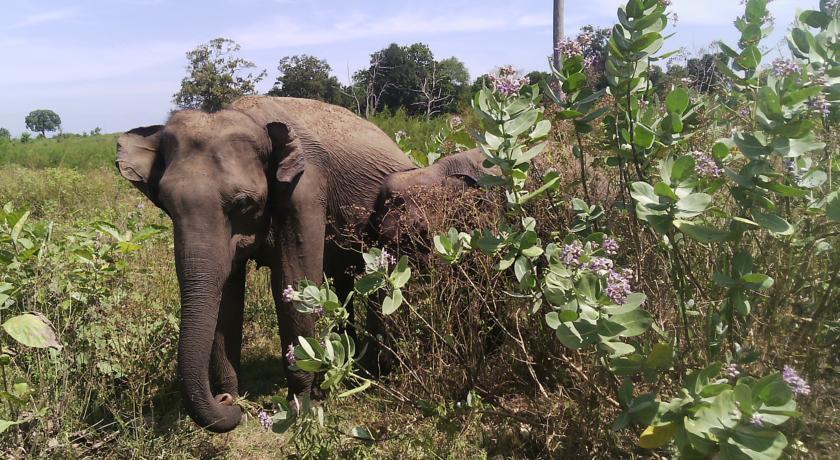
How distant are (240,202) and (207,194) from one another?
0.29 meters

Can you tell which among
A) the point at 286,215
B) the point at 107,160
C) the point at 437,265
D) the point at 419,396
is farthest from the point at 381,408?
the point at 107,160

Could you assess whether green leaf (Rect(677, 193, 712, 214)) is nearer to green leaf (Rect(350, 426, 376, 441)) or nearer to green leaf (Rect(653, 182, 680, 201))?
green leaf (Rect(653, 182, 680, 201))

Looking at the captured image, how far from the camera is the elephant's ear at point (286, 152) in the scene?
4.18 m

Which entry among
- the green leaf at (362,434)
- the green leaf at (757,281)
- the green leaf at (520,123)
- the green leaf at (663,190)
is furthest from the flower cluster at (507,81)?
the green leaf at (362,434)

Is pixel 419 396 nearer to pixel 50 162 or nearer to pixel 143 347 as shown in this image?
pixel 143 347

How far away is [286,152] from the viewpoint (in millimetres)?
4223

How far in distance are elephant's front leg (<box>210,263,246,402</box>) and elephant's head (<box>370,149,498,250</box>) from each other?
3.56 ft

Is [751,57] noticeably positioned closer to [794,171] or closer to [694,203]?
[794,171]

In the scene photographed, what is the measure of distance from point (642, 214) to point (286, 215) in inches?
111

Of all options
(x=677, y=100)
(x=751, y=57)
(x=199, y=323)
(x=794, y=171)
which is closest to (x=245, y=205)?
(x=199, y=323)

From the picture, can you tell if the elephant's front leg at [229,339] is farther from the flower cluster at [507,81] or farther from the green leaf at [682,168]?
the green leaf at [682,168]

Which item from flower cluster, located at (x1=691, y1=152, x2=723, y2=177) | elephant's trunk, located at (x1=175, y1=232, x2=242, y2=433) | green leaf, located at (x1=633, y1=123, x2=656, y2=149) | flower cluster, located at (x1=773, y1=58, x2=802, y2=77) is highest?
flower cluster, located at (x1=773, y1=58, x2=802, y2=77)

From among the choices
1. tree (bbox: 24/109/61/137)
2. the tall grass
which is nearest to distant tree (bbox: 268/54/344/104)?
the tall grass

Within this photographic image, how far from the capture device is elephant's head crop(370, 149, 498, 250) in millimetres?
3943
